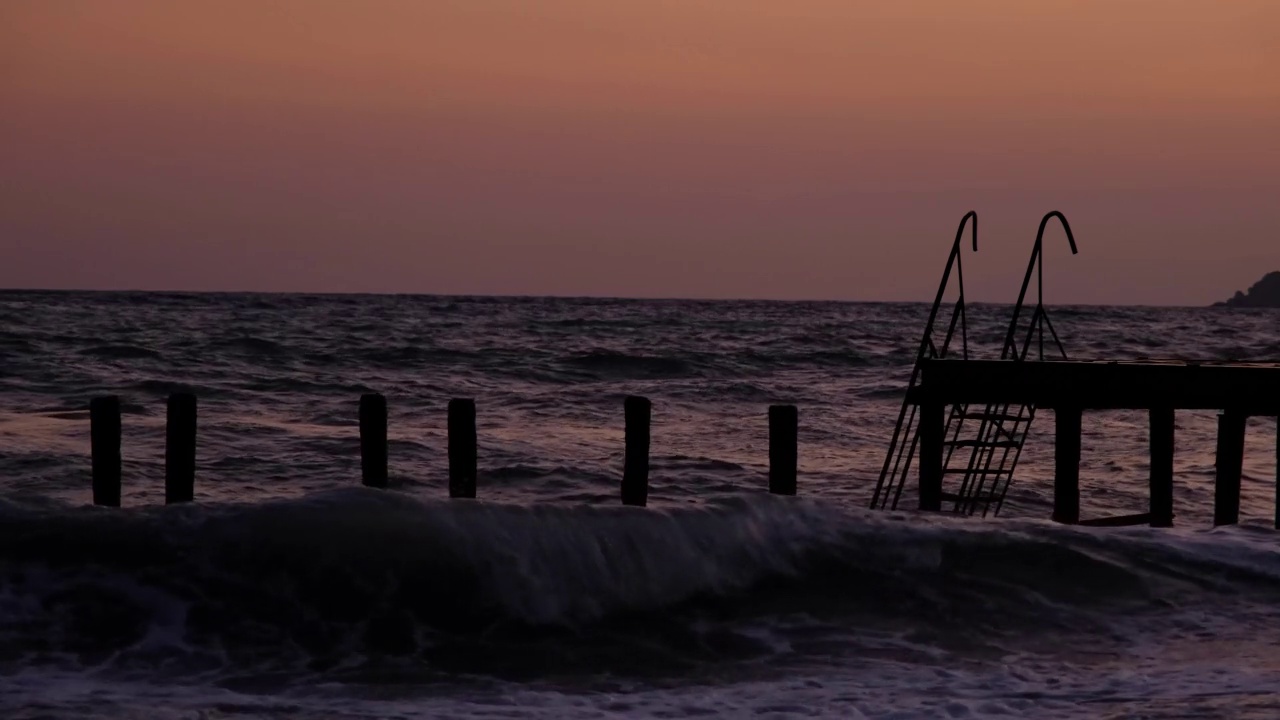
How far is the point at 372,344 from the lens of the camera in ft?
138

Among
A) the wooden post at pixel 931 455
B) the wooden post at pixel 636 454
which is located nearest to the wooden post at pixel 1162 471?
the wooden post at pixel 931 455

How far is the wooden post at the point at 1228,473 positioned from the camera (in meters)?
14.5

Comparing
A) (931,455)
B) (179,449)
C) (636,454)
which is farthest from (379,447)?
(931,455)

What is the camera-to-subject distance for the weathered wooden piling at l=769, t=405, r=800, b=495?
13.3 metres

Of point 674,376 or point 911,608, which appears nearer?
point 911,608

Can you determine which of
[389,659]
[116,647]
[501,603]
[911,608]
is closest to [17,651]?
[116,647]

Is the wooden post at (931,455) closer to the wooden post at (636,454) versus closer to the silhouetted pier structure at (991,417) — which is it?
the silhouetted pier structure at (991,417)

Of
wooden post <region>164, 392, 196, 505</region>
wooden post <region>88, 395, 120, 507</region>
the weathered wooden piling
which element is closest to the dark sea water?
wooden post <region>88, 395, 120, 507</region>

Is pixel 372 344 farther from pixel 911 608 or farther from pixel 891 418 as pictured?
pixel 911 608

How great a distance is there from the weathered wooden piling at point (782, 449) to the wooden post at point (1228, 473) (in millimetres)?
4494

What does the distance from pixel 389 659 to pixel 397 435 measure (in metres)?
12.2

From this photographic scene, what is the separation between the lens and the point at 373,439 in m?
12.9

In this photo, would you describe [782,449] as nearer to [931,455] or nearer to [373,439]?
[931,455]

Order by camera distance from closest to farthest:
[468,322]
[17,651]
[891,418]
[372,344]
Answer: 1. [17,651]
2. [891,418]
3. [372,344]
4. [468,322]
